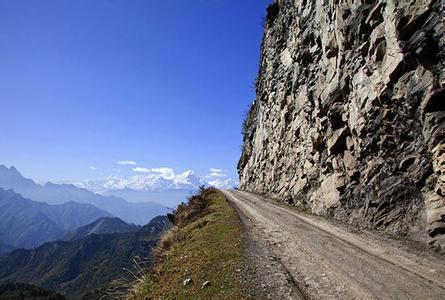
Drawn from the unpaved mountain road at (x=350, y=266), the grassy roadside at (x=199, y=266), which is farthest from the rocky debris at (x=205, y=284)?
the unpaved mountain road at (x=350, y=266)

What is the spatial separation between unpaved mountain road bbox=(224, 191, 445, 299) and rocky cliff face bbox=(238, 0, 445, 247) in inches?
94.8

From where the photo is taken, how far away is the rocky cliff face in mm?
15531

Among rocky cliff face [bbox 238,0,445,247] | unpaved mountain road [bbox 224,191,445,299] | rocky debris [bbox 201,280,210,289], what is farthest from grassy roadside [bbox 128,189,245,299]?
rocky cliff face [bbox 238,0,445,247]

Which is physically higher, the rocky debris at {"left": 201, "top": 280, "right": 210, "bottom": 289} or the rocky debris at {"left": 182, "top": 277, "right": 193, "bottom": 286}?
the rocky debris at {"left": 201, "top": 280, "right": 210, "bottom": 289}

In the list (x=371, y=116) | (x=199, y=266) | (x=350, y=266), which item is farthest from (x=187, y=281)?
(x=371, y=116)

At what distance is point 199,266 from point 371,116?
49.8 feet

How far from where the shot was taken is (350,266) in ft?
36.3

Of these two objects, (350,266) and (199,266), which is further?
(199,266)

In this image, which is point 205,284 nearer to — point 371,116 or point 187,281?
point 187,281

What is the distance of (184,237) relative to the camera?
63.2ft

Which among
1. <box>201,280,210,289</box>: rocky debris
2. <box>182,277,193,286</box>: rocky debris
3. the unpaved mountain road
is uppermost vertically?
the unpaved mountain road

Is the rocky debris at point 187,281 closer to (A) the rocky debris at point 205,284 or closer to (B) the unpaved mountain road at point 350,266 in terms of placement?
(A) the rocky debris at point 205,284

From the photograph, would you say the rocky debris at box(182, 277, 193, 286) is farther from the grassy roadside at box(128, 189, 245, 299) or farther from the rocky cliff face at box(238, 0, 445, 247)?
the rocky cliff face at box(238, 0, 445, 247)

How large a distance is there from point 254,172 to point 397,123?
4736 cm
